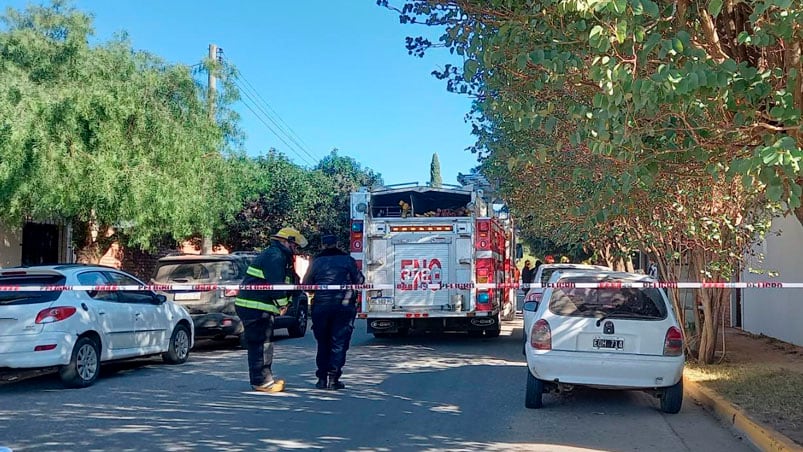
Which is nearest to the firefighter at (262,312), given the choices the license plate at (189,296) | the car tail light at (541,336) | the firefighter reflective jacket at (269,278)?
the firefighter reflective jacket at (269,278)

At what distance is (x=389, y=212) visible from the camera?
15.7m

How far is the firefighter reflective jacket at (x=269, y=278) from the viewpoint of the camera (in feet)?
30.6

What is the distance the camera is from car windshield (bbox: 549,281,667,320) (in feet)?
27.2

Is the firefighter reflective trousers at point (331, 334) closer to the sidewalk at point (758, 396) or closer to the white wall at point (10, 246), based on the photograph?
the sidewalk at point (758, 396)

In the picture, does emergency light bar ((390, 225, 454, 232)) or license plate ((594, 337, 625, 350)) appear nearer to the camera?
license plate ((594, 337, 625, 350))

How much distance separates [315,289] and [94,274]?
3.29 metres

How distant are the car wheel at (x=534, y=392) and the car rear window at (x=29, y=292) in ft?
19.2

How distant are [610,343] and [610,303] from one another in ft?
2.05

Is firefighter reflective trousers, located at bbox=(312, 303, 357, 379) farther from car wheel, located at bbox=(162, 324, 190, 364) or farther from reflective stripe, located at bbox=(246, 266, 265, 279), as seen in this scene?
car wheel, located at bbox=(162, 324, 190, 364)

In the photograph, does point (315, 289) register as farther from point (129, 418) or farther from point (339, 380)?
point (129, 418)

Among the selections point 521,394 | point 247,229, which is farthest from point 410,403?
point 247,229

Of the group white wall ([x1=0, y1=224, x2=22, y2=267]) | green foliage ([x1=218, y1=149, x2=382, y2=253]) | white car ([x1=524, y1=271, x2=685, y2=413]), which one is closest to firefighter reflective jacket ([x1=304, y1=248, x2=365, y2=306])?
white car ([x1=524, y1=271, x2=685, y2=413])

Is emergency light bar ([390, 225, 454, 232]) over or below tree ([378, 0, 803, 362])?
below

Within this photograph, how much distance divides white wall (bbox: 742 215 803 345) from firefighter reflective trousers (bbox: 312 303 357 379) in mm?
7509
